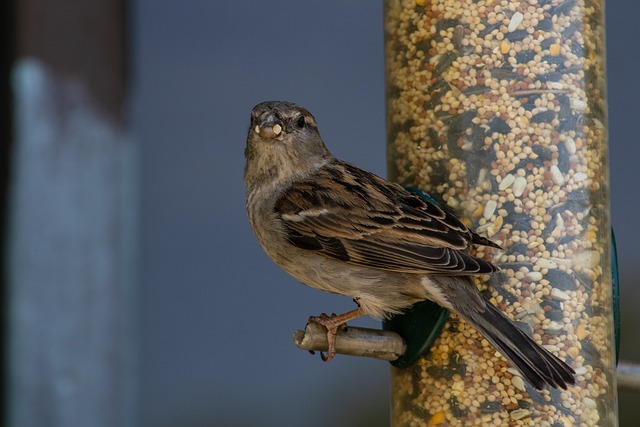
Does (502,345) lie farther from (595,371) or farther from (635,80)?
(635,80)

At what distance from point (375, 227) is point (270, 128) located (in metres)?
0.54

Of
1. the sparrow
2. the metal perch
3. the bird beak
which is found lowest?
the metal perch

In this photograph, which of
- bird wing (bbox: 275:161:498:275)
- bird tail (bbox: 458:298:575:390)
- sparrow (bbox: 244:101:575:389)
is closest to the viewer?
bird tail (bbox: 458:298:575:390)

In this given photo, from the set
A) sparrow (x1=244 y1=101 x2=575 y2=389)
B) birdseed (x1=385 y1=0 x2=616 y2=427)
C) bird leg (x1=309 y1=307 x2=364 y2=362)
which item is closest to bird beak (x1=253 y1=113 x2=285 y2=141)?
sparrow (x1=244 y1=101 x2=575 y2=389)

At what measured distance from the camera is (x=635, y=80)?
6.25m

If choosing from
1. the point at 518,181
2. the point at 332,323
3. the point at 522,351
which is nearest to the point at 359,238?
the point at 332,323

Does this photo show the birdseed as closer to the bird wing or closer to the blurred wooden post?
the bird wing

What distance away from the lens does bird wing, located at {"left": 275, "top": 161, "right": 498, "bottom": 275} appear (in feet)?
10.4

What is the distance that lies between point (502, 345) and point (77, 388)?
6.93 ft

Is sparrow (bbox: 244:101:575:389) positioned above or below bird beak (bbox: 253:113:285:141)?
below

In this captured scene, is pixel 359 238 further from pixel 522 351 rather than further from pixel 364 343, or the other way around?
pixel 522 351

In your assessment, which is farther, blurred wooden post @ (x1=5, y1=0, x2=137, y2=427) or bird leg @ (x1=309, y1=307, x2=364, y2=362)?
blurred wooden post @ (x1=5, y1=0, x2=137, y2=427)

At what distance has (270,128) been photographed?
3666 mm

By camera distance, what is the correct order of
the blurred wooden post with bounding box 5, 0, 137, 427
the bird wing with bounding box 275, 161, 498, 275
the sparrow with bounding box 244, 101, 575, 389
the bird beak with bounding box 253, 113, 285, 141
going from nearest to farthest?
1. the sparrow with bounding box 244, 101, 575, 389
2. the bird wing with bounding box 275, 161, 498, 275
3. the bird beak with bounding box 253, 113, 285, 141
4. the blurred wooden post with bounding box 5, 0, 137, 427
